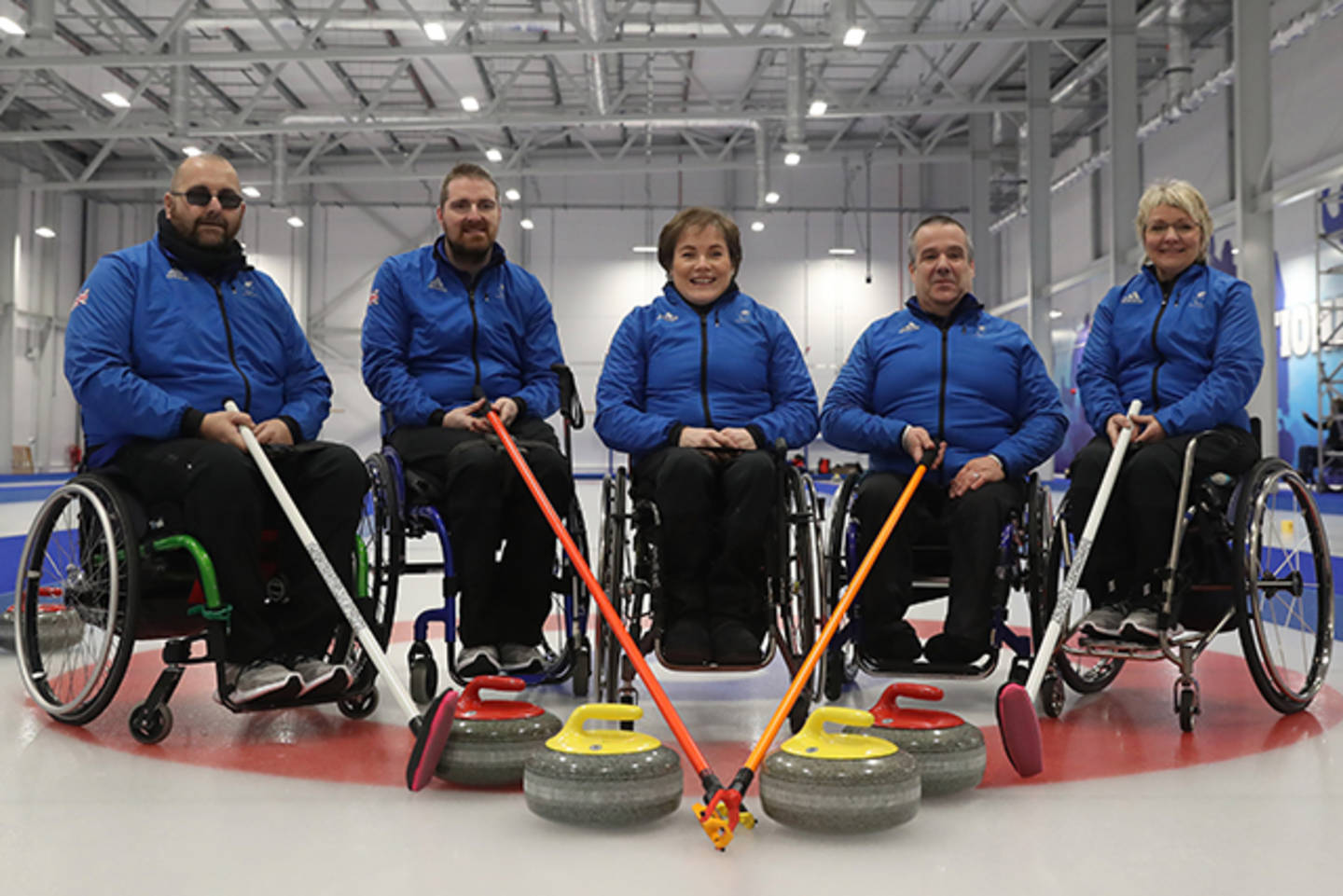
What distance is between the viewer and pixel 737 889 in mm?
1454

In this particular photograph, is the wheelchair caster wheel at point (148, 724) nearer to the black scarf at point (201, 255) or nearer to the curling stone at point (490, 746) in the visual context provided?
A: the curling stone at point (490, 746)

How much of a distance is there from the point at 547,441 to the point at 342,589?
28.7 inches

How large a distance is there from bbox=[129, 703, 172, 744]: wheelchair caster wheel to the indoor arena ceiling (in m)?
7.77

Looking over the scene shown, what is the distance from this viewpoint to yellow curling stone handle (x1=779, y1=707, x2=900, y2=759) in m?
1.68

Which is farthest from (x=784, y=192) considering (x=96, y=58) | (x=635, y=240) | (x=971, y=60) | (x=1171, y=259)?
(x=1171, y=259)

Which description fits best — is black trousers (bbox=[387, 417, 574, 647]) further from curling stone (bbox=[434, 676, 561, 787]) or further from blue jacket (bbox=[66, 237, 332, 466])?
curling stone (bbox=[434, 676, 561, 787])

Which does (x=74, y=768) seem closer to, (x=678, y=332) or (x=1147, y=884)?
(x=678, y=332)

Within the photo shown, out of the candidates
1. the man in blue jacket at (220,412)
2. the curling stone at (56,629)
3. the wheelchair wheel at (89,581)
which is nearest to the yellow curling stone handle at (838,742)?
the man in blue jacket at (220,412)

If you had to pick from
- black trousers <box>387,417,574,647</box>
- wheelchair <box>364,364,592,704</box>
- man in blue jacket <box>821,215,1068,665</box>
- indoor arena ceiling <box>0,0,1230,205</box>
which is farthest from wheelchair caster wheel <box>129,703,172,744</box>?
indoor arena ceiling <box>0,0,1230,205</box>

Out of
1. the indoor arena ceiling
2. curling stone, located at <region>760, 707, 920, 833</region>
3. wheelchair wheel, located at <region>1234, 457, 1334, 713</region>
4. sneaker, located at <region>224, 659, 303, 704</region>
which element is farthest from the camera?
the indoor arena ceiling

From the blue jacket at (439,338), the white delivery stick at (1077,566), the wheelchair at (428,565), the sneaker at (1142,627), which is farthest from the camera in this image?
the blue jacket at (439,338)

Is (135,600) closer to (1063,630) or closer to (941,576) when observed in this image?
(941,576)

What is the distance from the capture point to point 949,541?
256 centimetres

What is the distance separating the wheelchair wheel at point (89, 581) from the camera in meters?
2.18
